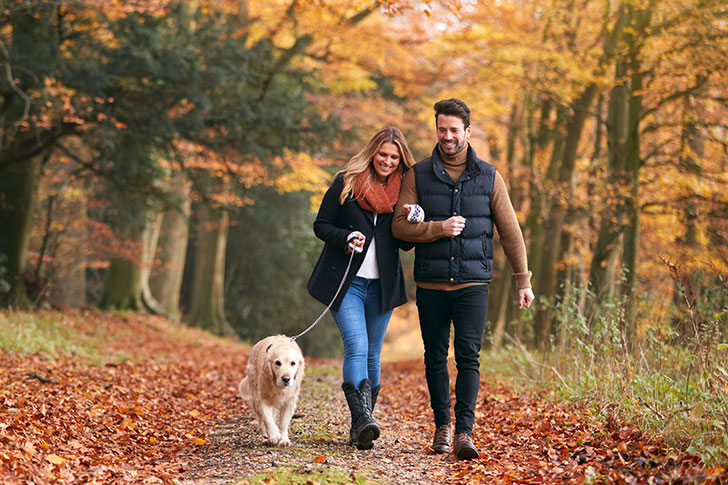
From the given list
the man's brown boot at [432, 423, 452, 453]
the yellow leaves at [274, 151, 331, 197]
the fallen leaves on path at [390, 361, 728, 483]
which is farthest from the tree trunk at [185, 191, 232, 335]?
the man's brown boot at [432, 423, 452, 453]

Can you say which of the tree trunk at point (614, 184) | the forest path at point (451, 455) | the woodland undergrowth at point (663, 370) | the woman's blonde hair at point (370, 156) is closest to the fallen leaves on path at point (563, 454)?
the forest path at point (451, 455)

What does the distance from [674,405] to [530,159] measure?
39.0 feet

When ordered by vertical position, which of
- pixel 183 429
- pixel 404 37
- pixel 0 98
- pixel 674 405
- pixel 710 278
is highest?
pixel 404 37

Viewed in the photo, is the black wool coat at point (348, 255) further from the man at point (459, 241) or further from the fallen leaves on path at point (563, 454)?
the fallen leaves on path at point (563, 454)

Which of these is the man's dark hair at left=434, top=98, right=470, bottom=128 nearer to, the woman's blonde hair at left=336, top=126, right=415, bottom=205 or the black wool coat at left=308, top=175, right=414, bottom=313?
the woman's blonde hair at left=336, top=126, right=415, bottom=205

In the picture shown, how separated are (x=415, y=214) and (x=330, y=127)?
10119 mm

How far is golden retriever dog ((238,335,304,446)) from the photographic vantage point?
16.9 ft

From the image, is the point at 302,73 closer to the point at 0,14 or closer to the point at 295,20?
the point at 295,20

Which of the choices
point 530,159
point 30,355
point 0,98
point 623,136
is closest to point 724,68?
point 623,136

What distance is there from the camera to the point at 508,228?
197 inches

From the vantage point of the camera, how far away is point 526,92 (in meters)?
15.2

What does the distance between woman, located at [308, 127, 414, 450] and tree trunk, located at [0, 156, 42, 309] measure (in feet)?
31.2

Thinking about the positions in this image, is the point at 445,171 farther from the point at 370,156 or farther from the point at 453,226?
the point at 370,156

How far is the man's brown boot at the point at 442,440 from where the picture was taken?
17.1 feet
